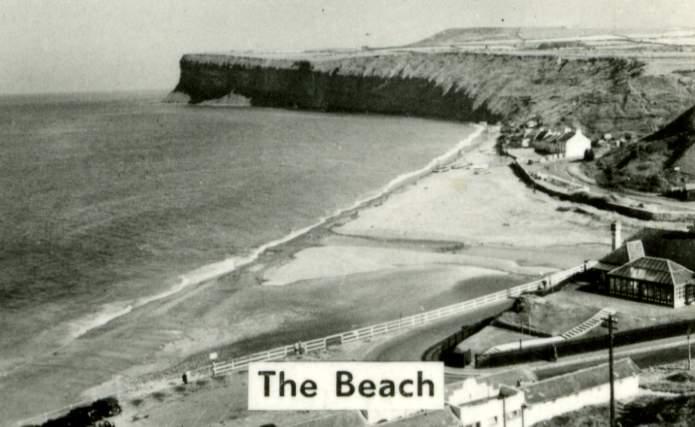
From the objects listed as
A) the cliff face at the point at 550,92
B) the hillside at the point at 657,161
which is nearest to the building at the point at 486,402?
the hillside at the point at 657,161

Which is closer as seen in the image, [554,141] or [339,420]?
[339,420]

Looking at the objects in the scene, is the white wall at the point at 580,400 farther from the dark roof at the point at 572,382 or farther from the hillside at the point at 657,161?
the hillside at the point at 657,161

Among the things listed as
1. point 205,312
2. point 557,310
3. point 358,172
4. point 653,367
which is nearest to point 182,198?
point 358,172

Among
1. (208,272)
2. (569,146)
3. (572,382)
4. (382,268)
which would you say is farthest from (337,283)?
(569,146)

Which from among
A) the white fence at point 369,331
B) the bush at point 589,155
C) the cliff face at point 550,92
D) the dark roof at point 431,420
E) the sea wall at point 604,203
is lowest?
the white fence at point 369,331

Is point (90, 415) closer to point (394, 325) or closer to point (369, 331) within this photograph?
point (369, 331)

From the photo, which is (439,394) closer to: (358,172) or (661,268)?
(661,268)
